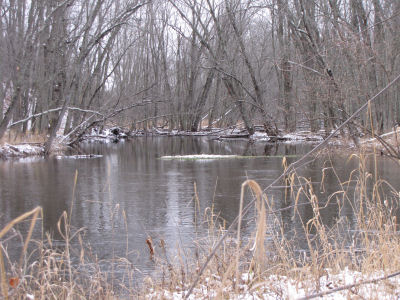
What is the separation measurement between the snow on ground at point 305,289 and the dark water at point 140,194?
46 centimetres

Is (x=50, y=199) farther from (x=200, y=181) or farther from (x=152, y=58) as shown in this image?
(x=152, y=58)

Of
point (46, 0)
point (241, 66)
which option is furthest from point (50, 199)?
point (241, 66)

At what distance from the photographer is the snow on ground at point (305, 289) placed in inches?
120

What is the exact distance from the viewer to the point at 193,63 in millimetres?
35781

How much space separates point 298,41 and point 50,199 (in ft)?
51.1

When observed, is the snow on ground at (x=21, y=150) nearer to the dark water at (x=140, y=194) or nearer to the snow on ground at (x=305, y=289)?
the dark water at (x=140, y=194)

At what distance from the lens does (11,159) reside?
15.6 metres

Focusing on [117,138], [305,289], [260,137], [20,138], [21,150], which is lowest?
[305,289]

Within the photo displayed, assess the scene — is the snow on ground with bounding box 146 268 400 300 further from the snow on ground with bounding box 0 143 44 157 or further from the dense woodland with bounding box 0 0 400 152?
the snow on ground with bounding box 0 143 44 157

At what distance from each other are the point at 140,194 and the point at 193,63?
90.6ft

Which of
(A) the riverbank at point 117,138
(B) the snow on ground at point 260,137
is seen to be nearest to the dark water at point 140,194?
(A) the riverbank at point 117,138

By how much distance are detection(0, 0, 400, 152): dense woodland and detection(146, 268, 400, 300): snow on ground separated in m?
2.45

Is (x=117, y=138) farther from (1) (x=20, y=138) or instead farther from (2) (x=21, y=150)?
(2) (x=21, y=150)

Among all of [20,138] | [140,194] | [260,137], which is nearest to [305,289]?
[140,194]
